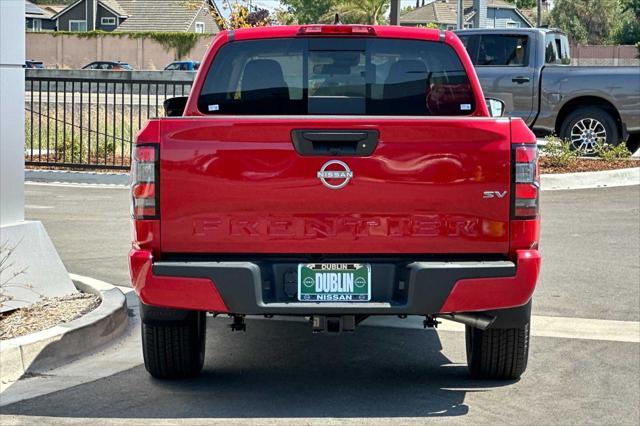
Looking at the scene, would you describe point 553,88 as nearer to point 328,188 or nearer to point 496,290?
point 496,290

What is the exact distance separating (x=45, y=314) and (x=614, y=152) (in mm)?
12014

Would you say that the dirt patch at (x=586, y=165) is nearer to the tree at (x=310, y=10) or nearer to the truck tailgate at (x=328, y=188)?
the truck tailgate at (x=328, y=188)

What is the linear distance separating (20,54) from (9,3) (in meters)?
0.35

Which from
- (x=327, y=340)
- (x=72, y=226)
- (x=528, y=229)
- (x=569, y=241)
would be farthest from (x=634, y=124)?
(x=528, y=229)

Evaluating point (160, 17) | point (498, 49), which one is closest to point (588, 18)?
point (160, 17)

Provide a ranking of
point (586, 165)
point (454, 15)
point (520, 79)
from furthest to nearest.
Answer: point (454, 15), point (520, 79), point (586, 165)

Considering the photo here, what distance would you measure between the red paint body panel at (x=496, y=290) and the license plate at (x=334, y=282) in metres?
0.42

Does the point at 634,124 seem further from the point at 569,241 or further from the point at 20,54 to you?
the point at 20,54

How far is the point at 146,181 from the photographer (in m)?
6.21

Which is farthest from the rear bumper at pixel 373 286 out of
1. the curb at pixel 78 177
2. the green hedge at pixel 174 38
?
the green hedge at pixel 174 38

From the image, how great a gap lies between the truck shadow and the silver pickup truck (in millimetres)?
→ 11265

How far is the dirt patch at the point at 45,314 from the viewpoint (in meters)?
7.77

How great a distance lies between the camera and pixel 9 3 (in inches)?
326

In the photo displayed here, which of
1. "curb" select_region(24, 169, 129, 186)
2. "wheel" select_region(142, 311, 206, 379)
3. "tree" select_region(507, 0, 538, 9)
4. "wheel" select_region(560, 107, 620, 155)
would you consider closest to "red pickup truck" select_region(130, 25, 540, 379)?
"wheel" select_region(142, 311, 206, 379)
